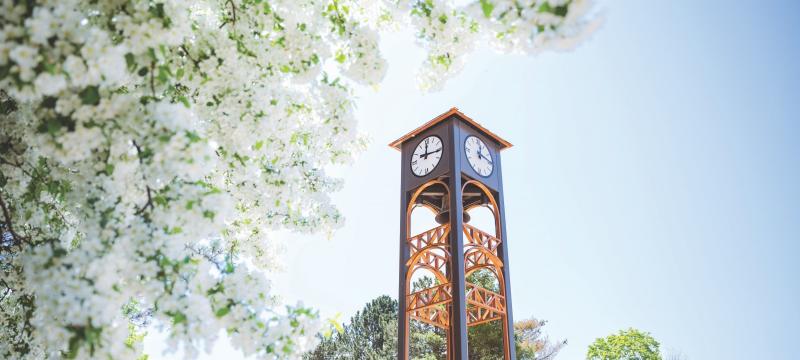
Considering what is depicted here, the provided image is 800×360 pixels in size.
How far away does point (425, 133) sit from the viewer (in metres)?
10.6

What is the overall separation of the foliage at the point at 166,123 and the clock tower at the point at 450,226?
5929 millimetres

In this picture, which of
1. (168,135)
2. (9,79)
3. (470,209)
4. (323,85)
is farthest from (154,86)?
(470,209)

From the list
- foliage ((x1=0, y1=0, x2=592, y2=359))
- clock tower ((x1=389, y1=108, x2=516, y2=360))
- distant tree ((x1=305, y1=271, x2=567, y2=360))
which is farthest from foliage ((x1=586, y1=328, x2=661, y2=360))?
foliage ((x1=0, y1=0, x2=592, y2=359))

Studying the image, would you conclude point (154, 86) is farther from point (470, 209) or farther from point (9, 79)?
point (470, 209)

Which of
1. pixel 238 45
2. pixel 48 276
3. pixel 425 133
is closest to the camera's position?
pixel 48 276

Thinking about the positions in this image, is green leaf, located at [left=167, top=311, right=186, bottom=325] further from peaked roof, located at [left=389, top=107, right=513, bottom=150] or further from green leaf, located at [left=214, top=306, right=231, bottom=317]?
peaked roof, located at [left=389, top=107, right=513, bottom=150]

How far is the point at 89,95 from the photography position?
2309 mm

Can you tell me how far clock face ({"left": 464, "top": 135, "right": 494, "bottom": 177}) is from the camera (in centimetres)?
1025

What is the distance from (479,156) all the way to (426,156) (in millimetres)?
1043

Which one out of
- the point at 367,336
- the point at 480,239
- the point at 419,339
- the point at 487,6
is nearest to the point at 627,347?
the point at 419,339

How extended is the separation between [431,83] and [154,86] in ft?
7.09

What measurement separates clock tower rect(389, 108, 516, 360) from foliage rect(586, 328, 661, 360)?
46.7 ft

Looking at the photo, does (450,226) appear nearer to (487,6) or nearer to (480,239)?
(480,239)

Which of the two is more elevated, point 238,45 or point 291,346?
point 238,45
